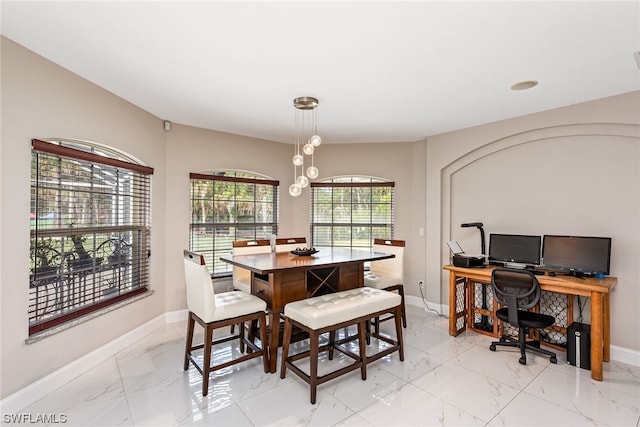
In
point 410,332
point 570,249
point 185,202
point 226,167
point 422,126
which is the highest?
point 422,126

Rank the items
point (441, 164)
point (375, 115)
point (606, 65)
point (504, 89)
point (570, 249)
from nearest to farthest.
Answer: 1. point (606, 65)
2. point (504, 89)
3. point (570, 249)
4. point (375, 115)
5. point (441, 164)

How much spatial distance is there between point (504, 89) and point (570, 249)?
1703mm

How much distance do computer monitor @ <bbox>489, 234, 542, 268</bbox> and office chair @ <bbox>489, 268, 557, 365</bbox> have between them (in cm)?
54

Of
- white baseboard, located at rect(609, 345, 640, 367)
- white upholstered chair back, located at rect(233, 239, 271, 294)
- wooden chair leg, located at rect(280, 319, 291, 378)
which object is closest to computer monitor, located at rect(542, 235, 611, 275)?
white baseboard, located at rect(609, 345, 640, 367)

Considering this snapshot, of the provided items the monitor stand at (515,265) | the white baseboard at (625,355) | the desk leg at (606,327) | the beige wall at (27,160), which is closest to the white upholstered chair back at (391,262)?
the monitor stand at (515,265)

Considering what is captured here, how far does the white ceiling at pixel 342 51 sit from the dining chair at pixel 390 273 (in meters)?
1.61

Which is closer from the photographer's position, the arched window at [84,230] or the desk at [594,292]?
the arched window at [84,230]

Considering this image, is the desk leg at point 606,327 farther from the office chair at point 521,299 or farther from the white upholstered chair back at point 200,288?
the white upholstered chair back at point 200,288

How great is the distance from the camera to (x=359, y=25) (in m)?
1.88

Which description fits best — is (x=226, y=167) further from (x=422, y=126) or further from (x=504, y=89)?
(x=504, y=89)

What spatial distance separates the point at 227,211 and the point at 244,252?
0.96m

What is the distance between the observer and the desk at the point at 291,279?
2.62m

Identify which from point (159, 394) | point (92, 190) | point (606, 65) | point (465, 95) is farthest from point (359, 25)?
point (159, 394)

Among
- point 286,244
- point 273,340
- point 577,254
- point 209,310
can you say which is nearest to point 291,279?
point 273,340
